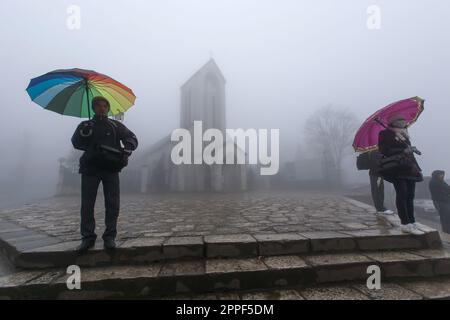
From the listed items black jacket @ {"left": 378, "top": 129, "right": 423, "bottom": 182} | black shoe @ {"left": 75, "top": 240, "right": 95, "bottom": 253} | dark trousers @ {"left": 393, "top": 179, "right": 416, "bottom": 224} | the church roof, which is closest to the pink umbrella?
black jacket @ {"left": 378, "top": 129, "right": 423, "bottom": 182}

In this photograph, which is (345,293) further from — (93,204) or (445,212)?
(445,212)

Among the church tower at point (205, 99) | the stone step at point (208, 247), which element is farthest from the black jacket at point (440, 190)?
the church tower at point (205, 99)

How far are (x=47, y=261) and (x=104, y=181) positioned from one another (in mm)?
1061

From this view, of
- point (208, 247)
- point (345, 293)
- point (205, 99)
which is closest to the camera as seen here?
point (345, 293)

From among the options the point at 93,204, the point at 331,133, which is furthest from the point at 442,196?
the point at 331,133

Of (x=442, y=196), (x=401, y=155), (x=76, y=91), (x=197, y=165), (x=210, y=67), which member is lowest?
(x=442, y=196)

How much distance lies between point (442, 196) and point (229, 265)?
6.95m

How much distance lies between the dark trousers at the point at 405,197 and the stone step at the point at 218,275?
2.23ft

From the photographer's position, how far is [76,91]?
306 centimetres

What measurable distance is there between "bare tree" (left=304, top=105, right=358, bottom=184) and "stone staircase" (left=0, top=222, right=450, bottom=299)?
36.5m

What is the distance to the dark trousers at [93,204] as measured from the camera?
2.78 meters
